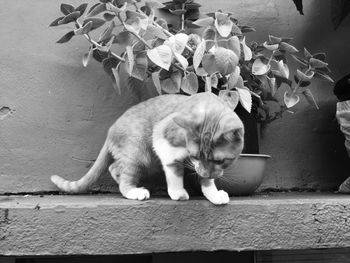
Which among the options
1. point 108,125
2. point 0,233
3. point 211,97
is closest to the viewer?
point 0,233

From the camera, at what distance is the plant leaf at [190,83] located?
5.07 ft

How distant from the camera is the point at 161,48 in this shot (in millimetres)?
1455

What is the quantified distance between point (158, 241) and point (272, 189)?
2.69 ft

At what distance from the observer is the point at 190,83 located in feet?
5.10

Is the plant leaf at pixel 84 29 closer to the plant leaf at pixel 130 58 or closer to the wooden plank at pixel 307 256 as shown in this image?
the plant leaf at pixel 130 58

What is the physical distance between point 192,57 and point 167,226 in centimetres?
69

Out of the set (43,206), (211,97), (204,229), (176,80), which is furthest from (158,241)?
(176,80)

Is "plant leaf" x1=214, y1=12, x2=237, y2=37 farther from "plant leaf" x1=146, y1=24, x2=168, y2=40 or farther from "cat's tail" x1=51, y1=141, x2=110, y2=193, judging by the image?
"cat's tail" x1=51, y1=141, x2=110, y2=193

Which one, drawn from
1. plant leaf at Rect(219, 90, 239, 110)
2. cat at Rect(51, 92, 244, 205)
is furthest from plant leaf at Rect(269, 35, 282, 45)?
cat at Rect(51, 92, 244, 205)

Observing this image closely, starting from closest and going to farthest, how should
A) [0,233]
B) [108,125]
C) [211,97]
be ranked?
[0,233] → [211,97] → [108,125]

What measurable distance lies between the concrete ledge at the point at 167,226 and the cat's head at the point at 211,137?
131 mm

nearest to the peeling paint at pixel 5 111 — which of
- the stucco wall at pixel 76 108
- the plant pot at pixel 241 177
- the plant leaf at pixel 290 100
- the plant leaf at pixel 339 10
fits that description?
the stucco wall at pixel 76 108

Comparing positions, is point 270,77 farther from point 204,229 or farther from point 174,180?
point 204,229

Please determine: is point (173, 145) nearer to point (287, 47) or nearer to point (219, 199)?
point (219, 199)
